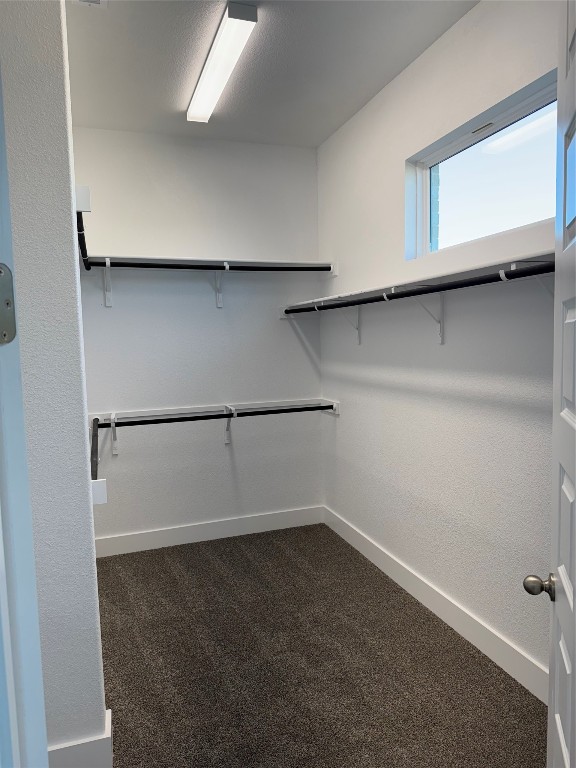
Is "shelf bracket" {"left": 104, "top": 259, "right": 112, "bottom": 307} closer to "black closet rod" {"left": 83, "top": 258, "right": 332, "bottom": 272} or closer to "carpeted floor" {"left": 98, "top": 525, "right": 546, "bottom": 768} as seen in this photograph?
"black closet rod" {"left": 83, "top": 258, "right": 332, "bottom": 272}

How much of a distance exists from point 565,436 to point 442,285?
3.92ft

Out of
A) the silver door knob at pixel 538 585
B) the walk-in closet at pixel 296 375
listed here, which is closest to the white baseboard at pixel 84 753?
the walk-in closet at pixel 296 375

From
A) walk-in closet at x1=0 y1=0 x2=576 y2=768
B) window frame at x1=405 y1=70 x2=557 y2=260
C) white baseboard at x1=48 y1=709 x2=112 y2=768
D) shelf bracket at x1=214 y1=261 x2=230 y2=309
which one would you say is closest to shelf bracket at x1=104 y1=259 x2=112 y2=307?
walk-in closet at x1=0 y1=0 x2=576 y2=768

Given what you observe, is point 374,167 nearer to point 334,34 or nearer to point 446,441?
point 334,34

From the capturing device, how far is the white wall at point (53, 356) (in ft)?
4.60

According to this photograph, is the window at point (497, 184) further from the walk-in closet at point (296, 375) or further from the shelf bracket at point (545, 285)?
the shelf bracket at point (545, 285)

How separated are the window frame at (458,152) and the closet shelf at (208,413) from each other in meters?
1.25

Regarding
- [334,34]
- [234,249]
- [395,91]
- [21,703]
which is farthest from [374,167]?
[21,703]

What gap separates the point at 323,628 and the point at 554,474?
1661mm

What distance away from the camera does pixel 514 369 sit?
206cm

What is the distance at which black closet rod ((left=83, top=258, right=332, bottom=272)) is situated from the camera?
308 centimetres

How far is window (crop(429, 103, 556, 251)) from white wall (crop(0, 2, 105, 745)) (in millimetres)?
1571

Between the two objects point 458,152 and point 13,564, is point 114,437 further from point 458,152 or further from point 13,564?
point 13,564

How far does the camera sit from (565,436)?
1.02m
